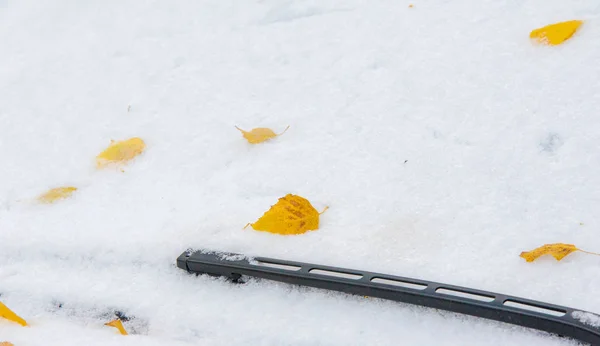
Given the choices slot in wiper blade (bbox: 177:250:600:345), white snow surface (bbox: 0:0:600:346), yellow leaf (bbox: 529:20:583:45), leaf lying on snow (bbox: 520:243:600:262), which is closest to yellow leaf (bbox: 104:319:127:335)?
white snow surface (bbox: 0:0:600:346)

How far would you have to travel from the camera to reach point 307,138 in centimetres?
162

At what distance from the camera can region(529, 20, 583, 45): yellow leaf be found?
1.70 m

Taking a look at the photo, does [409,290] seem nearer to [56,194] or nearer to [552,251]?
[552,251]

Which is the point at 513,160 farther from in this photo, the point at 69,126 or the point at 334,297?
the point at 69,126

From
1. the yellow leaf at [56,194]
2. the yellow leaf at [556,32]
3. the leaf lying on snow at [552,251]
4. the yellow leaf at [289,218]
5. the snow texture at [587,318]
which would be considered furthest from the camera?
the yellow leaf at [556,32]

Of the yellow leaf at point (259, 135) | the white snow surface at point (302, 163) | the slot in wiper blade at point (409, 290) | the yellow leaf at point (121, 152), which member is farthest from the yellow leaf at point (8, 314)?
the yellow leaf at point (259, 135)

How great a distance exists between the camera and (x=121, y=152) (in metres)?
1.70

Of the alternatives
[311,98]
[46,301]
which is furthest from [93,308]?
[311,98]

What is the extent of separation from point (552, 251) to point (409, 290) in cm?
29

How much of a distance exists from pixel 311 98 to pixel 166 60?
23.0 inches

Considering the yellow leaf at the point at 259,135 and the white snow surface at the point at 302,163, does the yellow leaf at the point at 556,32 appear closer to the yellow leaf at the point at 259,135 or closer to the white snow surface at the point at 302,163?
the white snow surface at the point at 302,163

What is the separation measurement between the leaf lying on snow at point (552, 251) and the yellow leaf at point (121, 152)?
3.45 feet

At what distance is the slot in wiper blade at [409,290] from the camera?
3.35 ft

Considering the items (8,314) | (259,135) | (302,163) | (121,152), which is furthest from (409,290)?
(121,152)
